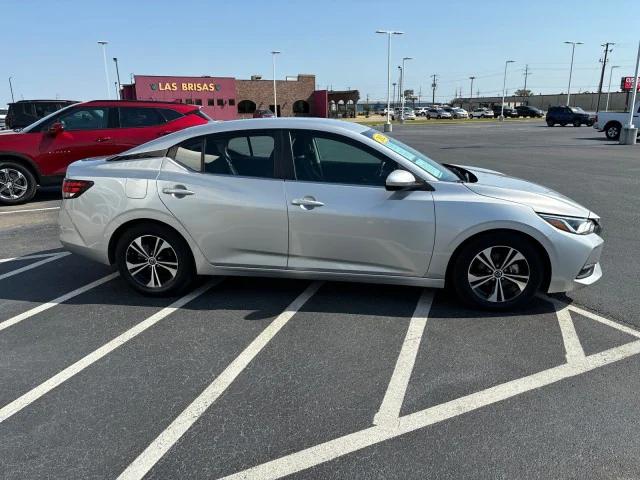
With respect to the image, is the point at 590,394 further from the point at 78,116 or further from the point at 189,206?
the point at 78,116

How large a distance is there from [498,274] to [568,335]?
0.69 meters

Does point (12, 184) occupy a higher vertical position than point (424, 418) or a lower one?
higher

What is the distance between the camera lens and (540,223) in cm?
397

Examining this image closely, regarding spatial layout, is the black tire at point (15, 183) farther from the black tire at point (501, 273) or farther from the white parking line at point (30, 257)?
the black tire at point (501, 273)

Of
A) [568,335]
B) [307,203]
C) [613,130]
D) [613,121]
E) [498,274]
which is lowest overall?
[568,335]

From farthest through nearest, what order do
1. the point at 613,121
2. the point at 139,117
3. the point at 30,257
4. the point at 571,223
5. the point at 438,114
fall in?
the point at 438,114, the point at 613,121, the point at 139,117, the point at 30,257, the point at 571,223

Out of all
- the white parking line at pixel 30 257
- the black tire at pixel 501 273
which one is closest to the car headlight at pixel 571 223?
the black tire at pixel 501 273

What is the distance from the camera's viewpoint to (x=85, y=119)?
30.2 feet

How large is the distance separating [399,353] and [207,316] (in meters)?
1.68

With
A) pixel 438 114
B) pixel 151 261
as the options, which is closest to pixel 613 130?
pixel 151 261

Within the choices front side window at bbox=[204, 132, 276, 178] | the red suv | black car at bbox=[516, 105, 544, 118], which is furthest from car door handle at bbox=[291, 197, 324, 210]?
black car at bbox=[516, 105, 544, 118]

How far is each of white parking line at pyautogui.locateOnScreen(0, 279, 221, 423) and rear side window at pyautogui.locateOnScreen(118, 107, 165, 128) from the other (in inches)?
228

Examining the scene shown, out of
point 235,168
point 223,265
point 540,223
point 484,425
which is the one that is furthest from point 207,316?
point 540,223

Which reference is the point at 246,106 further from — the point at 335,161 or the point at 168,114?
the point at 335,161
